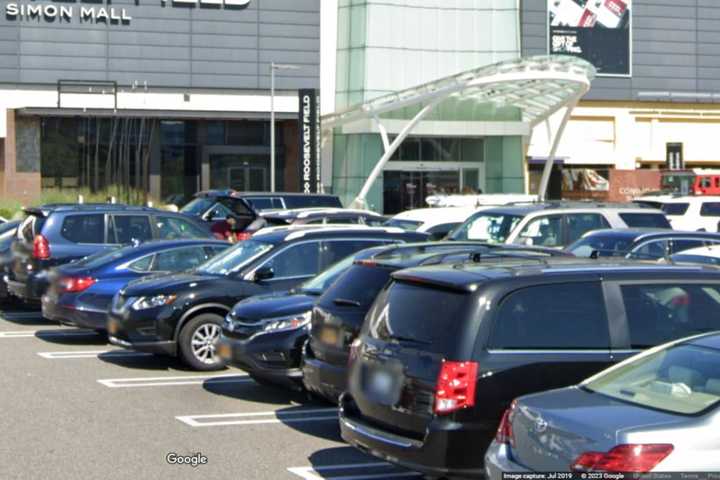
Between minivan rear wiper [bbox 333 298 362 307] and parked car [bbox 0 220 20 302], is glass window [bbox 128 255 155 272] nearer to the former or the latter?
parked car [bbox 0 220 20 302]

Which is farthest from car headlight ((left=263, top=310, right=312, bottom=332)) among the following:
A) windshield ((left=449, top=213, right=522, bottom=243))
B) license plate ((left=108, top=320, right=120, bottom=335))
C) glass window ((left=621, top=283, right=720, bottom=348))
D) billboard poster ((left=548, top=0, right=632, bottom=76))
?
billboard poster ((left=548, top=0, right=632, bottom=76))

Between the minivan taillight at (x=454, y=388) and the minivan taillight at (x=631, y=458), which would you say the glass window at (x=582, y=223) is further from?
the minivan taillight at (x=631, y=458)

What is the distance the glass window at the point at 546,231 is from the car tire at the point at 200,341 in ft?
22.0

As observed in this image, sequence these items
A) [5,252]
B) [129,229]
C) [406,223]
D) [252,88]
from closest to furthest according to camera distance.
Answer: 1. [129,229]
2. [5,252]
3. [406,223]
4. [252,88]

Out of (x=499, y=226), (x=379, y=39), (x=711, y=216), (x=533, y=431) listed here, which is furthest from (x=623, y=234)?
(x=379, y=39)

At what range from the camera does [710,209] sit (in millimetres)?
29812

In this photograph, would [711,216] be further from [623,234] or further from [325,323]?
[325,323]

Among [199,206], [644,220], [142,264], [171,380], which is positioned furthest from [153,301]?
[199,206]

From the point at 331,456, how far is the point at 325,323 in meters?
1.14

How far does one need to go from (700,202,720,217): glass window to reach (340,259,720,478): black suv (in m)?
22.3

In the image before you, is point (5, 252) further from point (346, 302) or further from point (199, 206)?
point (346, 302)

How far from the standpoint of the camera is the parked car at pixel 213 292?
1370 cm

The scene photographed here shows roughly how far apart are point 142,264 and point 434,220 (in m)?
10.2

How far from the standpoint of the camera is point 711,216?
29594 millimetres
